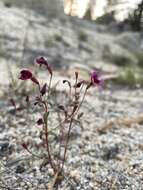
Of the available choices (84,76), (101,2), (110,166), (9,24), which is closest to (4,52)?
(84,76)

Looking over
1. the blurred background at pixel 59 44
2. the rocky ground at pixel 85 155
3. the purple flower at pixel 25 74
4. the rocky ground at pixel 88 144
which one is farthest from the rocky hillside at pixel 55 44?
the purple flower at pixel 25 74

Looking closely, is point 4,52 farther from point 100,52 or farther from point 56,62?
point 100,52

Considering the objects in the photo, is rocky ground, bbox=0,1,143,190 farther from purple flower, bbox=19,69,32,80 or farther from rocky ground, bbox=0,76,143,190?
purple flower, bbox=19,69,32,80

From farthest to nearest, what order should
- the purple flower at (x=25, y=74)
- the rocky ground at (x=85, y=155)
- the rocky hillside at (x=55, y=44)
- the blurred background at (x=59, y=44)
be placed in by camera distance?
1. the rocky hillside at (x=55, y=44)
2. the blurred background at (x=59, y=44)
3. the rocky ground at (x=85, y=155)
4. the purple flower at (x=25, y=74)

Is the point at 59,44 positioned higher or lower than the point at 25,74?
lower

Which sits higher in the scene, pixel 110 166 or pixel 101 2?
pixel 101 2

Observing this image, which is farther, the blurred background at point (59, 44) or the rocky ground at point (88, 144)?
the blurred background at point (59, 44)

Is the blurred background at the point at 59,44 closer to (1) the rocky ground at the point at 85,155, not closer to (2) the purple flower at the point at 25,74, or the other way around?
(1) the rocky ground at the point at 85,155

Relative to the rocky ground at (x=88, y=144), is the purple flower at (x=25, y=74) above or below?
above

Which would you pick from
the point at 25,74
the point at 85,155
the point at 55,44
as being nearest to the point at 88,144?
the point at 85,155

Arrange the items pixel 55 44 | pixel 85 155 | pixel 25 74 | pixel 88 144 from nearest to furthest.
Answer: pixel 25 74 < pixel 85 155 < pixel 88 144 < pixel 55 44

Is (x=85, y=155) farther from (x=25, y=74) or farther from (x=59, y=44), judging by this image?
(x=59, y=44)
